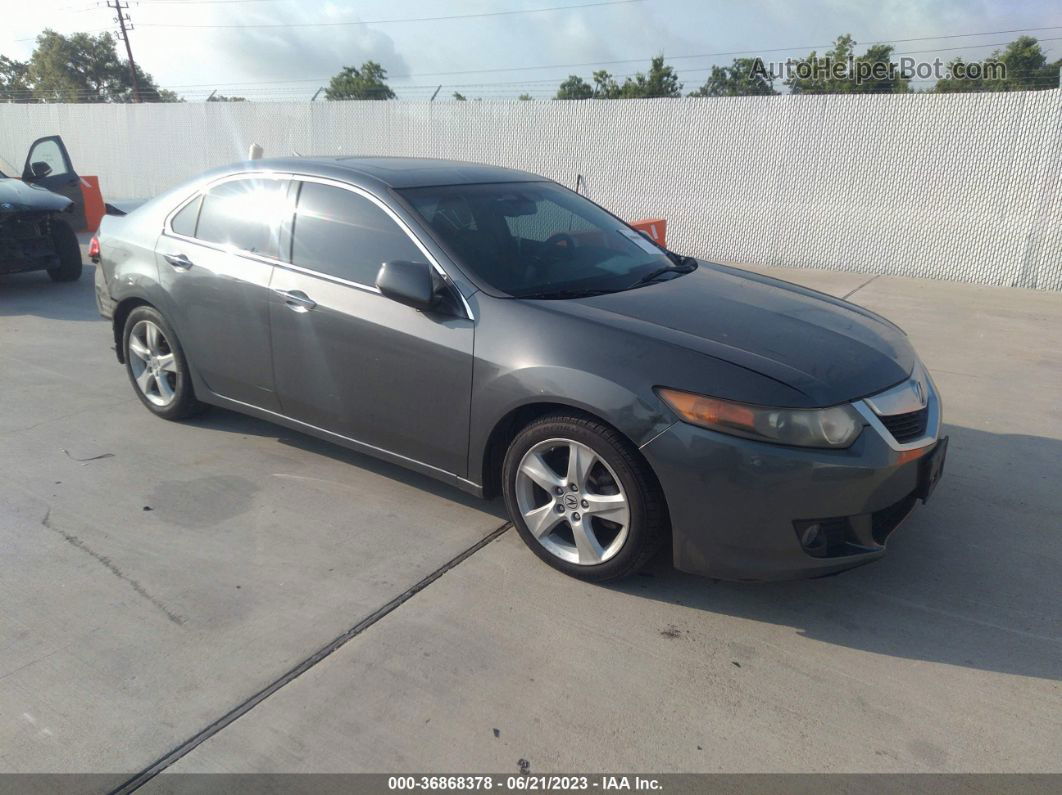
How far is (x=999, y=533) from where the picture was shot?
3.74 metres

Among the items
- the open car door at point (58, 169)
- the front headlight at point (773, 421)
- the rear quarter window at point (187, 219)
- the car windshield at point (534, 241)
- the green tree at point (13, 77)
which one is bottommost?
the green tree at point (13, 77)

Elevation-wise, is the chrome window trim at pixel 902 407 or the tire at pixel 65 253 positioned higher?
the chrome window trim at pixel 902 407

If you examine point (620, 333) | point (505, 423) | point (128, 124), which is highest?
point (620, 333)

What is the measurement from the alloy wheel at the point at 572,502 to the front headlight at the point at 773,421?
411 millimetres

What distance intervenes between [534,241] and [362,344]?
3.26 ft

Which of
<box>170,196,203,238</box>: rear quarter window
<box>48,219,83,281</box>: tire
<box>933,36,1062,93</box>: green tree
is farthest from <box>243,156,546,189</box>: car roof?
<box>933,36,1062,93</box>: green tree

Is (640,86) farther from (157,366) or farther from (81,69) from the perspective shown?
(81,69)

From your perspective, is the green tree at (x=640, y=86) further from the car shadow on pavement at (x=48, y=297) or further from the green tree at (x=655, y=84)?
the car shadow on pavement at (x=48, y=297)

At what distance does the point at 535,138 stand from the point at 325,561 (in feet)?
39.5

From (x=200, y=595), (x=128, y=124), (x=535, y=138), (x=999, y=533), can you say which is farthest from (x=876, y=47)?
(x=200, y=595)

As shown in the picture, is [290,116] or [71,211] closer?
[71,211]

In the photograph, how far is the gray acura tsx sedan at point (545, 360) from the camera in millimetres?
2930

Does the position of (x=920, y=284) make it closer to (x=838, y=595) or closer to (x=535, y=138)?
(x=535, y=138)

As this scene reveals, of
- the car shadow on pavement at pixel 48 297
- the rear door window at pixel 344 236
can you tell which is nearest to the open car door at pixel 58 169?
the car shadow on pavement at pixel 48 297
